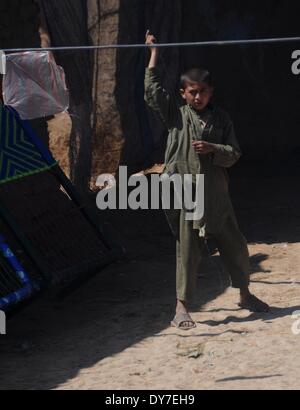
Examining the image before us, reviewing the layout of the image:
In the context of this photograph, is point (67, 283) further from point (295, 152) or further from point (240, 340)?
point (295, 152)

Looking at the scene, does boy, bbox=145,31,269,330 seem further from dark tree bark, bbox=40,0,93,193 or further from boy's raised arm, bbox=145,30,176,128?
dark tree bark, bbox=40,0,93,193

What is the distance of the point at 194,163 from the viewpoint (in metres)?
5.14

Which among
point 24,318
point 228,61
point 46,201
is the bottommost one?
point 24,318

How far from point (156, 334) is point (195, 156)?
104cm

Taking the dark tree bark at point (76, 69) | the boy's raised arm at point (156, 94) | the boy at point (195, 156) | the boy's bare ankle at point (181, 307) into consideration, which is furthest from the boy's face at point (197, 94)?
the dark tree bark at point (76, 69)

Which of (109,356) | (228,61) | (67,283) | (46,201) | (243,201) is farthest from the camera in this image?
(228,61)

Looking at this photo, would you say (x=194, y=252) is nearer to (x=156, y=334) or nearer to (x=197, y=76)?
(x=156, y=334)

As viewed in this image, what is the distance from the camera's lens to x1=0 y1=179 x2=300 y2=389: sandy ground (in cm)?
452

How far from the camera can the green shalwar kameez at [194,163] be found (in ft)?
16.8

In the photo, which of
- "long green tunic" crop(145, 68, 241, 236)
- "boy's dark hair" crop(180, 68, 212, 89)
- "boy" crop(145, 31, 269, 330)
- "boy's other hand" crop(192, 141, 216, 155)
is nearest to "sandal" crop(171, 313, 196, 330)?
"boy" crop(145, 31, 269, 330)

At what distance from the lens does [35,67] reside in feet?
20.6

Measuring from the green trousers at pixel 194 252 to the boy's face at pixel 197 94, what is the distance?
622 millimetres

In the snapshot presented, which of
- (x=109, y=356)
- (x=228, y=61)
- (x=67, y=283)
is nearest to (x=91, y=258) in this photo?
(x=67, y=283)

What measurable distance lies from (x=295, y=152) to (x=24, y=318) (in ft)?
20.4
